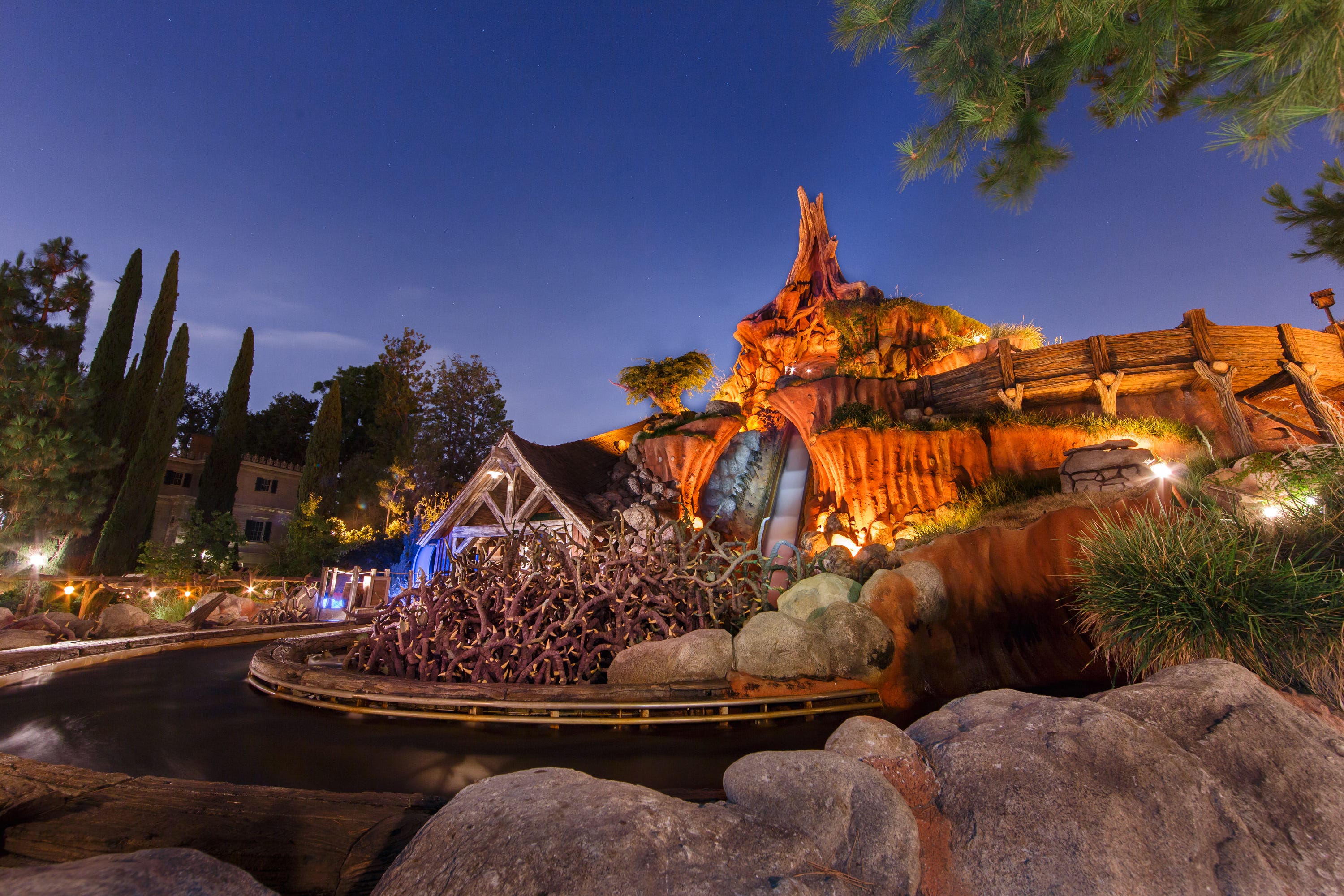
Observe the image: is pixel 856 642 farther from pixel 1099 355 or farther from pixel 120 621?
pixel 120 621

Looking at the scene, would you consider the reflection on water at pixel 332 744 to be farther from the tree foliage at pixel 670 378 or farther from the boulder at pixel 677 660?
the tree foliage at pixel 670 378

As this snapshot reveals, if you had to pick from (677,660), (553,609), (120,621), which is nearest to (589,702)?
(677,660)

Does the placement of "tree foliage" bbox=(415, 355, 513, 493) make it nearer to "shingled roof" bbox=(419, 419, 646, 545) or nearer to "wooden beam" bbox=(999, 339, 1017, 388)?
"shingled roof" bbox=(419, 419, 646, 545)

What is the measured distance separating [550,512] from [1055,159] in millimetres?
12007

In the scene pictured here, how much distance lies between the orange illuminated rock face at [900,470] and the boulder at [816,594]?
7205 mm

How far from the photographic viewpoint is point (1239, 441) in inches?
470

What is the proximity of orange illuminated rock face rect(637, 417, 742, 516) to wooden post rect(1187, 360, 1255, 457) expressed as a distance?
1257 centimetres

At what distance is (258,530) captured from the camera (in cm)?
2916

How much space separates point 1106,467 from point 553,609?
31.5 ft

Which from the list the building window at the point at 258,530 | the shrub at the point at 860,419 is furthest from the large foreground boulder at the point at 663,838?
the building window at the point at 258,530

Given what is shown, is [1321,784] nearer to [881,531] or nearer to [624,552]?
[624,552]

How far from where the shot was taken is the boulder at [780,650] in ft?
15.9

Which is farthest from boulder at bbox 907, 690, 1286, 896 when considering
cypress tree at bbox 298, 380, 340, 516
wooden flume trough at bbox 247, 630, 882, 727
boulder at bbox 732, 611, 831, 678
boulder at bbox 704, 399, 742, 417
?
cypress tree at bbox 298, 380, 340, 516

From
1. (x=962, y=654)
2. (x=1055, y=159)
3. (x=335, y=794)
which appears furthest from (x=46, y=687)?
(x=1055, y=159)
